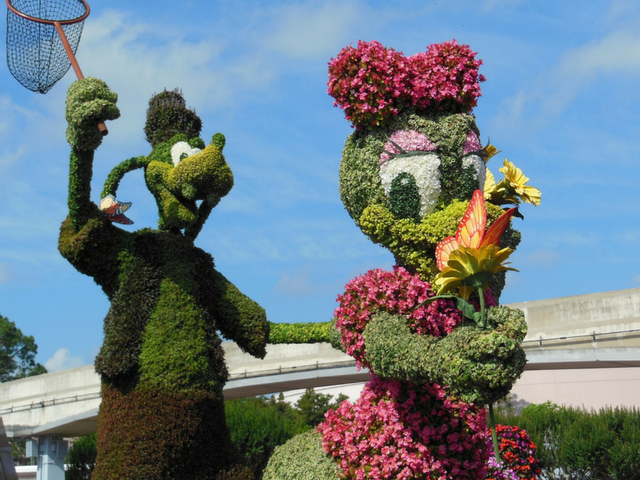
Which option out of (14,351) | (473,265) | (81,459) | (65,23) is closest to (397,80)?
(473,265)

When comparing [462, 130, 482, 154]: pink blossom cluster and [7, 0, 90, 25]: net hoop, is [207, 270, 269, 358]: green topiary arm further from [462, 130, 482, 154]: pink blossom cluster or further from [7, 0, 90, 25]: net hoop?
[7, 0, 90, 25]: net hoop

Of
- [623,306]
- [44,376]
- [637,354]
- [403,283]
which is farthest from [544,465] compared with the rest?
[44,376]

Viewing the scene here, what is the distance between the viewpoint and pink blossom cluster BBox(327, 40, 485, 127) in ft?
22.7

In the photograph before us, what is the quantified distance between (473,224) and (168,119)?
3.11 meters

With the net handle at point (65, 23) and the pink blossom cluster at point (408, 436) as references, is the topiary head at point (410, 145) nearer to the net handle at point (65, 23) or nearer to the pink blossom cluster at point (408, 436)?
the pink blossom cluster at point (408, 436)

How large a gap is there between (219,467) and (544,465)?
39.4 ft

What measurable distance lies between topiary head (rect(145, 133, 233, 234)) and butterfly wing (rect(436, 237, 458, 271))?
6.37ft

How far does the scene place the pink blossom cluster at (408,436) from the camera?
6250mm

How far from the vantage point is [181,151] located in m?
7.17

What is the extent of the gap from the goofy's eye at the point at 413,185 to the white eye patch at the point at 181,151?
174 centimetres

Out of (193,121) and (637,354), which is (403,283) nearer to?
(193,121)

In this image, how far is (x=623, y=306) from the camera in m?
19.2

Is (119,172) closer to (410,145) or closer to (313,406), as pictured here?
(410,145)

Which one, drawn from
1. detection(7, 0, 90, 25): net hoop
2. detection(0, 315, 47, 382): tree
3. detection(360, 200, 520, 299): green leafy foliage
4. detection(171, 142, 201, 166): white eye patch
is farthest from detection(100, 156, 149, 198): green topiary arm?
detection(0, 315, 47, 382): tree
